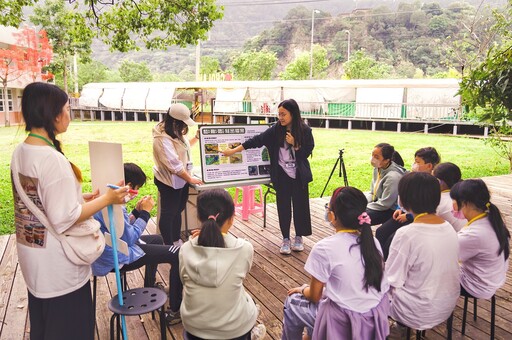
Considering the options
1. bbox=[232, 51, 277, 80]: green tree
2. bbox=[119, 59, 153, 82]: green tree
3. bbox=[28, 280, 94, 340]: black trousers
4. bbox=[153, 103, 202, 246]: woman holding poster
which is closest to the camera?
bbox=[28, 280, 94, 340]: black trousers

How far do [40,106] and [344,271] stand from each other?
1.47 m

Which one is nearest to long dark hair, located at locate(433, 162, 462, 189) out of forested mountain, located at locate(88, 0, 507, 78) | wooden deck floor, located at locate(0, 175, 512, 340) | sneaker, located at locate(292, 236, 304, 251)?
wooden deck floor, located at locate(0, 175, 512, 340)

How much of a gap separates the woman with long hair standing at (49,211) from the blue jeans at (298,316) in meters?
1.05

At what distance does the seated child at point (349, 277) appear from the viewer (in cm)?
188

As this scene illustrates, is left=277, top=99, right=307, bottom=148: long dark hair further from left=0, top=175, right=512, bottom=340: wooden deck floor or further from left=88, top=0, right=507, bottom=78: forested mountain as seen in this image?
left=88, top=0, right=507, bottom=78: forested mountain

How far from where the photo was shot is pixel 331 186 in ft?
26.7

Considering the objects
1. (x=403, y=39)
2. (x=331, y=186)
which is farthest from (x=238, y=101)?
(x=403, y=39)

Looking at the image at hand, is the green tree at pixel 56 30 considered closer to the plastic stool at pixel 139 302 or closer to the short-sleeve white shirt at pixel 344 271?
the plastic stool at pixel 139 302

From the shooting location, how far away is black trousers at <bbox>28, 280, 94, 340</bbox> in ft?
5.73

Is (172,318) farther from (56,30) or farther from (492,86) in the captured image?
(56,30)

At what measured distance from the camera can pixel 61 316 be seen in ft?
5.79

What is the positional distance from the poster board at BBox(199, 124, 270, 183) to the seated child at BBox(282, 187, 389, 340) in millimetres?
2311

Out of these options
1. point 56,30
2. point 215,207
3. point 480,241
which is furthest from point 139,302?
point 56,30

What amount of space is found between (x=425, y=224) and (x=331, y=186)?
6.02m
